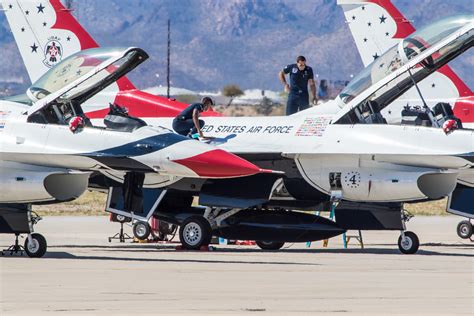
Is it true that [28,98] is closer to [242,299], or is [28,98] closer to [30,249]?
[30,249]

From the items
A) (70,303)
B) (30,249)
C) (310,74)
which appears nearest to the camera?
(70,303)

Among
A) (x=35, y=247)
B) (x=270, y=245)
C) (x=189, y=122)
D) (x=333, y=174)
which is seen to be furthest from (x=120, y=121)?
(x=270, y=245)

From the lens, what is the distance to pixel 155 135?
69.3 feet

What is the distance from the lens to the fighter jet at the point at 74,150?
817 inches

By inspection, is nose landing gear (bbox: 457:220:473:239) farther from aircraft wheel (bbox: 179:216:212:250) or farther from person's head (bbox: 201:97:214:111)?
aircraft wheel (bbox: 179:216:212:250)

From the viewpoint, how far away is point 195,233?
2277cm

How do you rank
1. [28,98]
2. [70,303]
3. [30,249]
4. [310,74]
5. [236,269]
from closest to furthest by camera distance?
[70,303] < [236,269] < [30,249] < [28,98] < [310,74]

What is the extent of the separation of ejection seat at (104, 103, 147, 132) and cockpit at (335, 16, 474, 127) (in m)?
3.53

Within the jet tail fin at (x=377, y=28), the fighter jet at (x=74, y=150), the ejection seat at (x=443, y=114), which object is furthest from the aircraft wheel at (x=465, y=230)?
the jet tail fin at (x=377, y=28)

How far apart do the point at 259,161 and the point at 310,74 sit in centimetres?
343

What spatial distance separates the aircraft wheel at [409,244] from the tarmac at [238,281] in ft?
0.74

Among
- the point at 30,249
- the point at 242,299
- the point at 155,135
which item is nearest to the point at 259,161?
the point at 155,135

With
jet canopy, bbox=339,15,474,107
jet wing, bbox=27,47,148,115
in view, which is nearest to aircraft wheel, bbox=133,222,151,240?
jet wing, bbox=27,47,148,115

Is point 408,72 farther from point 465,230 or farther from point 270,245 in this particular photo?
point 465,230
